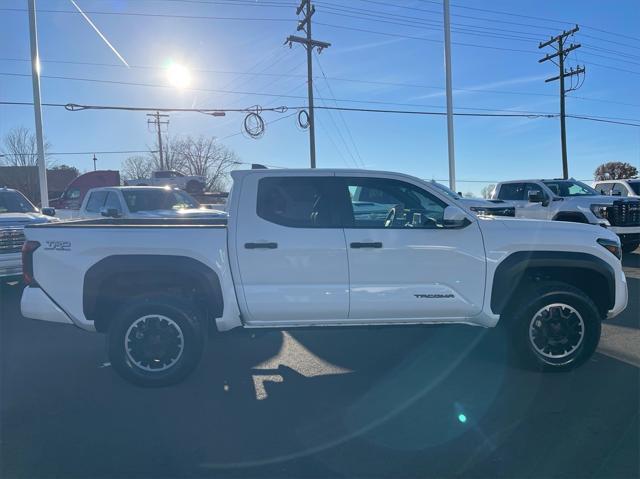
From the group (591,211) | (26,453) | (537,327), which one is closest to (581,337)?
(537,327)

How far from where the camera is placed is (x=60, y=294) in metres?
4.34

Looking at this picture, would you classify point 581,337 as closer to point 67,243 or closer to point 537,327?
point 537,327

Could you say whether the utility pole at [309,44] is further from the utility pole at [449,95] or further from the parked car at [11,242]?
the parked car at [11,242]

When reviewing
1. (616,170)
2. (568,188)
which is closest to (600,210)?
(568,188)

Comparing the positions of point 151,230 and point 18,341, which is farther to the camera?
point 18,341

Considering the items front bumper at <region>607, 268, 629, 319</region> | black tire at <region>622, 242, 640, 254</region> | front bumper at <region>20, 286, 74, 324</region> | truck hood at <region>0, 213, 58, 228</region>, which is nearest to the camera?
front bumper at <region>20, 286, 74, 324</region>

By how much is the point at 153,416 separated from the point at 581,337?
3903mm

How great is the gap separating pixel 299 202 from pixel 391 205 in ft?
3.28

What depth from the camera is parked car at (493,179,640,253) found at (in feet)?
37.4

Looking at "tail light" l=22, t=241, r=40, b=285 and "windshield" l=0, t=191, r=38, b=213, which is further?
"windshield" l=0, t=191, r=38, b=213

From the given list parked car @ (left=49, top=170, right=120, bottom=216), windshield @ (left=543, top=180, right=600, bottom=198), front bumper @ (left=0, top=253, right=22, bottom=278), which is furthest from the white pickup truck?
parked car @ (left=49, top=170, right=120, bottom=216)

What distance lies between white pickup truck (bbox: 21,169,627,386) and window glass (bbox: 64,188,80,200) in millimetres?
20603

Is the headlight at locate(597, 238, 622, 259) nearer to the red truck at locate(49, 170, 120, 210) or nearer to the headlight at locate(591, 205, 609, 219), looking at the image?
the headlight at locate(591, 205, 609, 219)

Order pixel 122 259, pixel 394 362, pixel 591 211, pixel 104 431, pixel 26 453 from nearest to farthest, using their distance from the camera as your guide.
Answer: pixel 26 453, pixel 104 431, pixel 122 259, pixel 394 362, pixel 591 211
